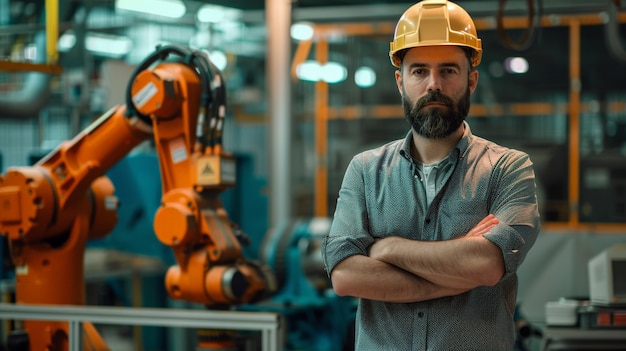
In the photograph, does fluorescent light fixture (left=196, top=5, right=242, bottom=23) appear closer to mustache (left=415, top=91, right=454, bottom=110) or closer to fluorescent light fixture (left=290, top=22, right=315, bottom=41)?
fluorescent light fixture (left=290, top=22, right=315, bottom=41)

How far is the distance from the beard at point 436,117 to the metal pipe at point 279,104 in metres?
4.84

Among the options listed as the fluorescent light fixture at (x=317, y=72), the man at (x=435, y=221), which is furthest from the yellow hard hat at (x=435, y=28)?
the fluorescent light fixture at (x=317, y=72)

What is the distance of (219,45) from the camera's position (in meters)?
11.6

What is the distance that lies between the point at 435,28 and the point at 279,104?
490 centimetres

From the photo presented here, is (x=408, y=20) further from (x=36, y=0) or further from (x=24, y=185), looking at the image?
(x=36, y=0)

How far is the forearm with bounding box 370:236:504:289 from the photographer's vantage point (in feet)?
8.12

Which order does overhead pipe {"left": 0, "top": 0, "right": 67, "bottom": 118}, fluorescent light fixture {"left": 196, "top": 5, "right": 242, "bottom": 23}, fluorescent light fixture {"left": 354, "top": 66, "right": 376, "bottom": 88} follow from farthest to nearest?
fluorescent light fixture {"left": 196, "top": 5, "right": 242, "bottom": 23} → fluorescent light fixture {"left": 354, "top": 66, "right": 376, "bottom": 88} → overhead pipe {"left": 0, "top": 0, "right": 67, "bottom": 118}

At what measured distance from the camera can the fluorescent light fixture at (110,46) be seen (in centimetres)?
1367

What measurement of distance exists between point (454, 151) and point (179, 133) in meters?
2.26

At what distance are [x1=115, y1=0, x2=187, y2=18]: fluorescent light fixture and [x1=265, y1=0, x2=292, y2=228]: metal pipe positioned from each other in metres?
3.32

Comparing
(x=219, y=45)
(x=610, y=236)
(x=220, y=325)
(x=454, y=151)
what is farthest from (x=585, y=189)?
(x=454, y=151)

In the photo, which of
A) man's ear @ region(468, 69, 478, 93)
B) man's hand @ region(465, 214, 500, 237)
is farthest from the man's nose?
man's hand @ region(465, 214, 500, 237)

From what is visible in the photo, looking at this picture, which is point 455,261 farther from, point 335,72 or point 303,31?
point 335,72

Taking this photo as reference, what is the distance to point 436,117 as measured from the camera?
Answer: 8.61 ft
